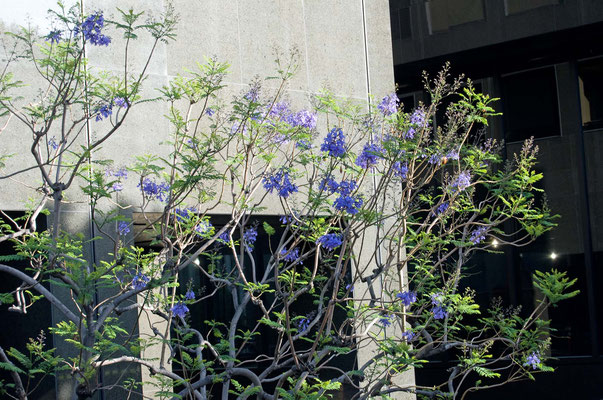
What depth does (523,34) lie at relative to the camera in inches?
493

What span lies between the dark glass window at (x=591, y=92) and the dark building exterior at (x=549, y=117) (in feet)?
0.05

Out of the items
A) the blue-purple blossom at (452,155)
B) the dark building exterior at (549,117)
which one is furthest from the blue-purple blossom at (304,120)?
the dark building exterior at (549,117)

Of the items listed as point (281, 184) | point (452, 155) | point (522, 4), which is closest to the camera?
point (281, 184)

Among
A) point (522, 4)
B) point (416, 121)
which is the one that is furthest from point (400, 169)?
point (522, 4)

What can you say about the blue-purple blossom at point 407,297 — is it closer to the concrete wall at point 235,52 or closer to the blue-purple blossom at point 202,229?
the blue-purple blossom at point 202,229

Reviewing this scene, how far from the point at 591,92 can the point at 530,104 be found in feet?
3.09

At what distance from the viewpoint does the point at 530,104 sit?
13117mm

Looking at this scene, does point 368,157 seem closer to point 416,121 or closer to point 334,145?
point 334,145

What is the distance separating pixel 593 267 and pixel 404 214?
7.44 m

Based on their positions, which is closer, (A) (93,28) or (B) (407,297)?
(A) (93,28)

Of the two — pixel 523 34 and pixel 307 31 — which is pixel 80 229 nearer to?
pixel 307 31

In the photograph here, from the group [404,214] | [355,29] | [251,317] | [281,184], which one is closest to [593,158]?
[355,29]

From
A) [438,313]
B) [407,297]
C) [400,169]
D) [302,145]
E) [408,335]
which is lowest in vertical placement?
[408,335]

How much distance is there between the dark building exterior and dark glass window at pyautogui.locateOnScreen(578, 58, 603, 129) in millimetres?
15
